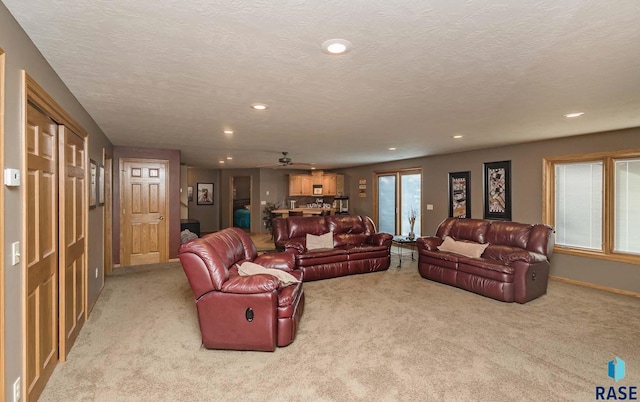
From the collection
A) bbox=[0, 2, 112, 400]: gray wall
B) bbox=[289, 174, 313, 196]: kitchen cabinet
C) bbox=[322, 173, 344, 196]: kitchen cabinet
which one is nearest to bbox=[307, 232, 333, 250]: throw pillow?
bbox=[0, 2, 112, 400]: gray wall

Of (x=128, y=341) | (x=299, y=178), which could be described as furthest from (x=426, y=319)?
(x=299, y=178)

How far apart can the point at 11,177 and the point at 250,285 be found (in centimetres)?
171

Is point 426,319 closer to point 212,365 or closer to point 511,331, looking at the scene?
point 511,331

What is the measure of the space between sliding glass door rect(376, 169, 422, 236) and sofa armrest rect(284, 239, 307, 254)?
3346 millimetres

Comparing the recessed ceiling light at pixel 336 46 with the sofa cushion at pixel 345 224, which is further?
the sofa cushion at pixel 345 224

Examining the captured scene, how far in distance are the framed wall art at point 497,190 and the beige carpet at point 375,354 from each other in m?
1.98

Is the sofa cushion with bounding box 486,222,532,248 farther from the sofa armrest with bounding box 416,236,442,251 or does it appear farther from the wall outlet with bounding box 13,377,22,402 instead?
the wall outlet with bounding box 13,377,22,402

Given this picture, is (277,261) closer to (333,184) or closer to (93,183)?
(93,183)

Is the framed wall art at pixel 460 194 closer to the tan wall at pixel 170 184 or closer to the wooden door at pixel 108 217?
the tan wall at pixel 170 184

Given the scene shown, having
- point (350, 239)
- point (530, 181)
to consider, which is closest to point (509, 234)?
point (530, 181)

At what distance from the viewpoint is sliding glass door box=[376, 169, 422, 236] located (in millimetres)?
8008

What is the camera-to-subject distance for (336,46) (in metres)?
1.98

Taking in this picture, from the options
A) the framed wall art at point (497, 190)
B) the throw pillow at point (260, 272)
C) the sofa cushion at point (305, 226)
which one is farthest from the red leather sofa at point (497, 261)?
the throw pillow at point (260, 272)

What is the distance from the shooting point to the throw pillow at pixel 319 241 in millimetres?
5500
